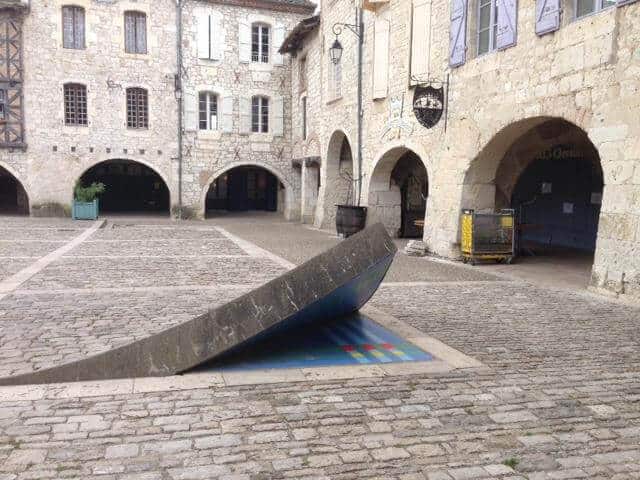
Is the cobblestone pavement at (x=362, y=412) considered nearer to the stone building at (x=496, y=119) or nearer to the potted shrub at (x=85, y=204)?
the stone building at (x=496, y=119)

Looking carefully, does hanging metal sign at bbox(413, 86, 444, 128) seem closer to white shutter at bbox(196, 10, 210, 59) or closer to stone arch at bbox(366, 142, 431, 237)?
stone arch at bbox(366, 142, 431, 237)

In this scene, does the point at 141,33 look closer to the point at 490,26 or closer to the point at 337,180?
the point at 337,180

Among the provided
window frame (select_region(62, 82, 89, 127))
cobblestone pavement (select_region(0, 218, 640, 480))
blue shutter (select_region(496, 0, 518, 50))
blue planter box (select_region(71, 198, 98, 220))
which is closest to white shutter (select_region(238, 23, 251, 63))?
window frame (select_region(62, 82, 89, 127))

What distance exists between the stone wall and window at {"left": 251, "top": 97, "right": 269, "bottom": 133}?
288cm

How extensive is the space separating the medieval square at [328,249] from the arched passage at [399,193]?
0.06 m

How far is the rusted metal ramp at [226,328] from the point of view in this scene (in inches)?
156

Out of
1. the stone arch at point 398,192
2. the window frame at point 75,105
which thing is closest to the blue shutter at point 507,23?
the stone arch at point 398,192

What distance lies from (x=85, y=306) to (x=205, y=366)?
2616 mm

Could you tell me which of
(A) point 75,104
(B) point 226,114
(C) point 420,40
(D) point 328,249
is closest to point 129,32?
(A) point 75,104

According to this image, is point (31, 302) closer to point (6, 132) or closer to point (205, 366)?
point (205, 366)

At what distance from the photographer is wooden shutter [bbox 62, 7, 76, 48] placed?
1952 centimetres

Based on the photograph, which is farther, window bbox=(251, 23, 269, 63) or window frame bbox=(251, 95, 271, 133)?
window frame bbox=(251, 95, 271, 133)

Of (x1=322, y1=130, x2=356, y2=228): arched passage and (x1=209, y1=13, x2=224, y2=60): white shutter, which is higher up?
→ (x1=209, y1=13, x2=224, y2=60): white shutter

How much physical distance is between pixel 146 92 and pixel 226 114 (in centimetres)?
285
